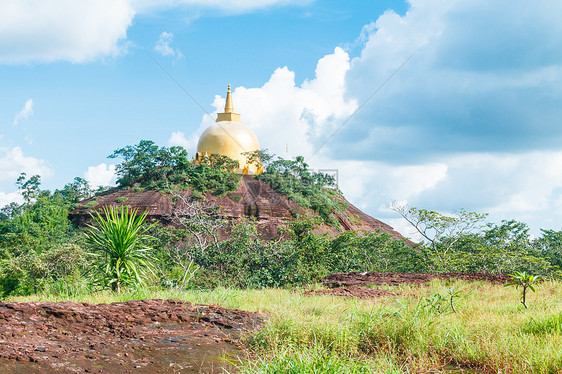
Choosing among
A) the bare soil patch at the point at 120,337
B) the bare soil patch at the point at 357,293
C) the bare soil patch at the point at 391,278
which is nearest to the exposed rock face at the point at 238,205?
the bare soil patch at the point at 391,278

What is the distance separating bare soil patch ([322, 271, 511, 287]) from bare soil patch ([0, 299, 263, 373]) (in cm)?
541

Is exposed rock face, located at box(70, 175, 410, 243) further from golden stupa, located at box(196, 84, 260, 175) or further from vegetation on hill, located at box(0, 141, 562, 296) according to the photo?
golden stupa, located at box(196, 84, 260, 175)

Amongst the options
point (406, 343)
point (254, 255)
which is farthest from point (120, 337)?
point (254, 255)

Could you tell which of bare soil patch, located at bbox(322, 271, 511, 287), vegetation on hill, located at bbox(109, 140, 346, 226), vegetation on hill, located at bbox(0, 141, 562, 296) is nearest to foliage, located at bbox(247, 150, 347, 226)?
vegetation on hill, located at bbox(109, 140, 346, 226)

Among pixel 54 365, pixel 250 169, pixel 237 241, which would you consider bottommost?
pixel 54 365

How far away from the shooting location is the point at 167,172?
31.1 meters

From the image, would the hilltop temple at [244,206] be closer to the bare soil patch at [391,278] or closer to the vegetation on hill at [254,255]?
the vegetation on hill at [254,255]

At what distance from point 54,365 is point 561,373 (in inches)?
176

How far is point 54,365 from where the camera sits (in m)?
4.49

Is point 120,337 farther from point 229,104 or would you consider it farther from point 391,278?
point 229,104

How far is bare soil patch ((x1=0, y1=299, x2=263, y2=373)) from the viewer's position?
4.62 metres

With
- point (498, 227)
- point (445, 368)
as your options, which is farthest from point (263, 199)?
point (445, 368)

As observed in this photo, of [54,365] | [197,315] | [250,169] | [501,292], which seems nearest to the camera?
[54,365]

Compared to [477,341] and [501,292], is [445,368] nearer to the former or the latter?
[477,341]
